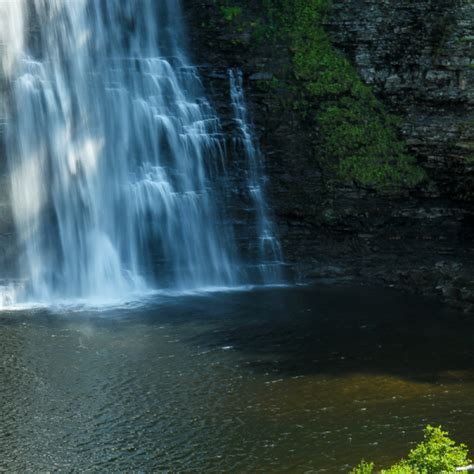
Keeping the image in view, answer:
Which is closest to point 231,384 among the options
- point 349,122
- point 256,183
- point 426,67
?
point 256,183

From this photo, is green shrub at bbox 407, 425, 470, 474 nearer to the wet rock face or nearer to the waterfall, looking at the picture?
the waterfall

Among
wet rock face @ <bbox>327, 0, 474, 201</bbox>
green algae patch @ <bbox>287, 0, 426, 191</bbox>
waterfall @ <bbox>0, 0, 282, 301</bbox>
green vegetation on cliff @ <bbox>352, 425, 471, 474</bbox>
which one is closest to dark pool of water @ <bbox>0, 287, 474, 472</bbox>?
green vegetation on cliff @ <bbox>352, 425, 471, 474</bbox>

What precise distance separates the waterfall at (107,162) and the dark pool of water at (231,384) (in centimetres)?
282

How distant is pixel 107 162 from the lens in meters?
26.9

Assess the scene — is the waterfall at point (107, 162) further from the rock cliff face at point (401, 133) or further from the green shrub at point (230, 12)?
the green shrub at point (230, 12)

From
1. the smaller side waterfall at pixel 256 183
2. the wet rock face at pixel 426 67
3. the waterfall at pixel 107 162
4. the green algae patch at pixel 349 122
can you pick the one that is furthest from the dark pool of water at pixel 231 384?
the wet rock face at pixel 426 67

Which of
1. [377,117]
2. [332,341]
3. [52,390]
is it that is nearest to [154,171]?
[377,117]

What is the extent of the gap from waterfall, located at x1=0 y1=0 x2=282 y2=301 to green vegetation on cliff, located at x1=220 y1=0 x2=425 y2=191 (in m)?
2.26

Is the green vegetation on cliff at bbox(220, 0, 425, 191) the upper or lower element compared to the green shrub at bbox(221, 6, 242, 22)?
lower

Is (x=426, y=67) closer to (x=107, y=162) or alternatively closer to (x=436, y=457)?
(x=107, y=162)

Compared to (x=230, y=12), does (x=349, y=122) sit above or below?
below

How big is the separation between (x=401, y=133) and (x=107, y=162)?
9271 millimetres

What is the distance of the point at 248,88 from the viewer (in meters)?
28.5

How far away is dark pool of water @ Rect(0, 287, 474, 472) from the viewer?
47.8ft
